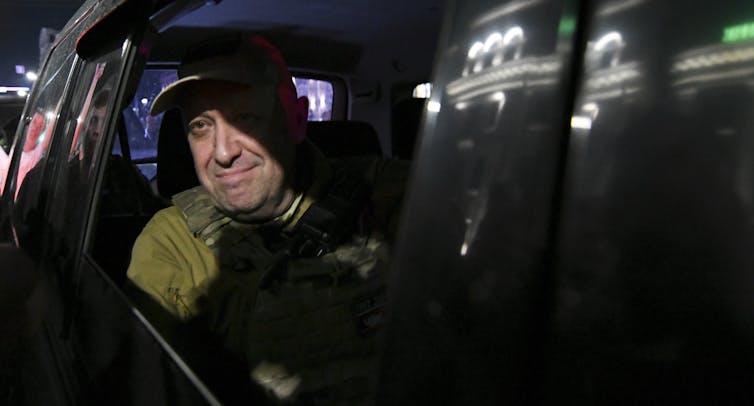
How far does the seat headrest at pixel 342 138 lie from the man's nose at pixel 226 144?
3.11ft

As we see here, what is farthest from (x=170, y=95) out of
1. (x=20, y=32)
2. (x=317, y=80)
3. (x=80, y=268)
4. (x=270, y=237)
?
(x=20, y=32)

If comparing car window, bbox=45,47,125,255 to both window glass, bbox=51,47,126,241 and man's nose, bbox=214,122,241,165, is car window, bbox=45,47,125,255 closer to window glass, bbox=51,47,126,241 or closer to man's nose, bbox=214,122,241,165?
window glass, bbox=51,47,126,241

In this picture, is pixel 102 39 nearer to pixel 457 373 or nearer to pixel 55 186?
pixel 55 186

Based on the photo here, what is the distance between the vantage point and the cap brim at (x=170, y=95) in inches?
81.4

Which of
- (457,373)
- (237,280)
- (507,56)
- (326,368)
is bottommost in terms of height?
(326,368)

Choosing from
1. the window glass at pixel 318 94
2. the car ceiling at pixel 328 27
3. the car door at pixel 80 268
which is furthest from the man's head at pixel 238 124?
the window glass at pixel 318 94

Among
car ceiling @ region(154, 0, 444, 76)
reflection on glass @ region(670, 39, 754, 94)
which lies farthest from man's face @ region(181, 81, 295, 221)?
reflection on glass @ region(670, 39, 754, 94)

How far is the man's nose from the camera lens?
6.80 ft

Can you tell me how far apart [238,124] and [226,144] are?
103 mm

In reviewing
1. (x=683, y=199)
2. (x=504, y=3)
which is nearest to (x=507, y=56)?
(x=504, y=3)

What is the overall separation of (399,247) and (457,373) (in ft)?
0.40

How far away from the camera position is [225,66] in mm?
2082

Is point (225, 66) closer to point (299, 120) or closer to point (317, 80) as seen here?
point (299, 120)

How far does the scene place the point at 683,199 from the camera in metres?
0.43
